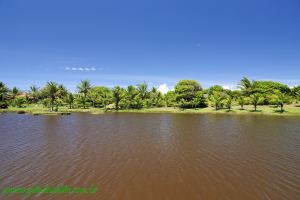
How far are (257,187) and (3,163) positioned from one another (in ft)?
61.4

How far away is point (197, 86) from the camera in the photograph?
80500 mm

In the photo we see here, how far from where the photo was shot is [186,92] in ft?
255

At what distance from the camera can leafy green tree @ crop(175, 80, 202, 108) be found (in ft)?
247

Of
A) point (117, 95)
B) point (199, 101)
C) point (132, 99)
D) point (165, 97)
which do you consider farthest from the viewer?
point (165, 97)

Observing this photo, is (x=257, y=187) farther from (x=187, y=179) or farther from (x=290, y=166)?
(x=290, y=166)

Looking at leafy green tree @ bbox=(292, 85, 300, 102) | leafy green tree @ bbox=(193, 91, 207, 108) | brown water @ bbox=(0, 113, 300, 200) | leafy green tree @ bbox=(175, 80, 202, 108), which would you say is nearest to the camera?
brown water @ bbox=(0, 113, 300, 200)

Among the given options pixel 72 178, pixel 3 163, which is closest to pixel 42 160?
pixel 3 163

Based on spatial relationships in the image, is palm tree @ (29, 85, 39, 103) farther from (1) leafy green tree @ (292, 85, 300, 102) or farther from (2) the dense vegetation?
(1) leafy green tree @ (292, 85, 300, 102)

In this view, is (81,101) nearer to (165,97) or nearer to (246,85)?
(165,97)

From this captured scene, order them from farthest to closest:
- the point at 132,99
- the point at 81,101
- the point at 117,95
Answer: the point at 81,101, the point at 132,99, the point at 117,95

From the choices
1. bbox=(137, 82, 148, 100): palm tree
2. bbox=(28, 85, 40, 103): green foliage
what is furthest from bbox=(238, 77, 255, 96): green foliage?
bbox=(28, 85, 40, 103): green foliage

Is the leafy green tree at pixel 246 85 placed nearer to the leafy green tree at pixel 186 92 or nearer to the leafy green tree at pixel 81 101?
the leafy green tree at pixel 186 92

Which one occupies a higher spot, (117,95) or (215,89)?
(215,89)

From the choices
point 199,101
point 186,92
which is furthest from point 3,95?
point 199,101
